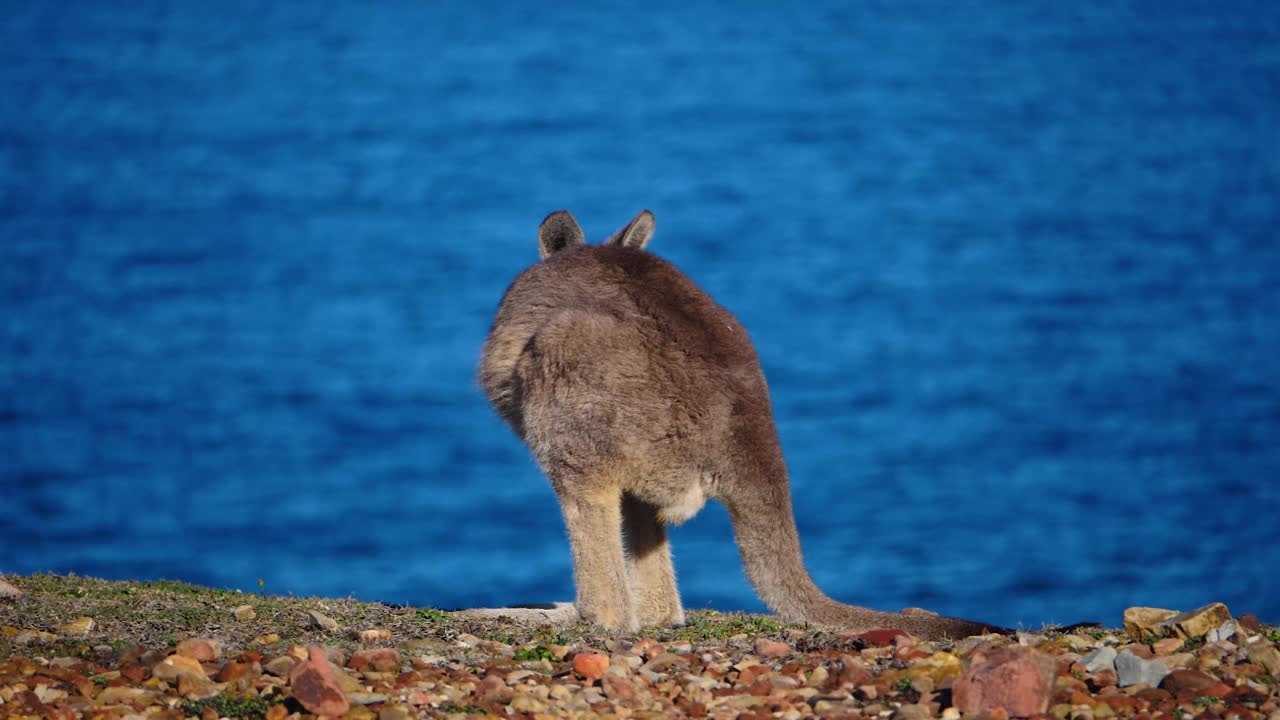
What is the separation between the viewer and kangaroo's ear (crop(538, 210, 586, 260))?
735cm

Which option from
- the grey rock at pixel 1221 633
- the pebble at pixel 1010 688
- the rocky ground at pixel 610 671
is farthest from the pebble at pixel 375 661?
the grey rock at pixel 1221 633

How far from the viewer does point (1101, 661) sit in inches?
191

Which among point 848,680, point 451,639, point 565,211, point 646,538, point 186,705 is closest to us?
point 186,705

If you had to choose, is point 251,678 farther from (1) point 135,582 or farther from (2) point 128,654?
(1) point 135,582

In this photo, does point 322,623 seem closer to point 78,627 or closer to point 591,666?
point 78,627

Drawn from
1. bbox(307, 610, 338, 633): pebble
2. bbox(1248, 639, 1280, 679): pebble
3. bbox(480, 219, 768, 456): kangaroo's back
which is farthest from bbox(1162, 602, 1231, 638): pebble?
bbox(307, 610, 338, 633): pebble

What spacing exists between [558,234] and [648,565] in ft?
6.09

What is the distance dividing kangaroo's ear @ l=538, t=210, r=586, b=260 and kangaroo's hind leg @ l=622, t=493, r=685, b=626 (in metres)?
1.58

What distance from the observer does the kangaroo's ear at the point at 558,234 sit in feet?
24.1

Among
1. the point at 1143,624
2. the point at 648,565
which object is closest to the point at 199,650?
the point at 648,565

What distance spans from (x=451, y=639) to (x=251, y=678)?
3.43 ft

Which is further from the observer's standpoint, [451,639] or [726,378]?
[726,378]

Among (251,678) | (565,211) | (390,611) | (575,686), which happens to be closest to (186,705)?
(251,678)

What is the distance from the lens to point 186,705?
4520 mm
